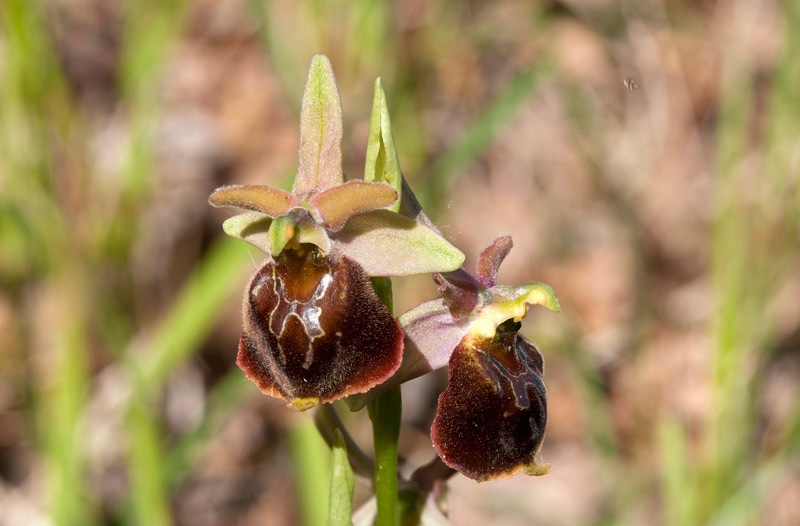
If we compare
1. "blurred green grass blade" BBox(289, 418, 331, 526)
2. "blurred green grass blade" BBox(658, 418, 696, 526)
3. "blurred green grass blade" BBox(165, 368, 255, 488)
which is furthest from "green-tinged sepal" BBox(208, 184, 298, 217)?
"blurred green grass blade" BBox(658, 418, 696, 526)

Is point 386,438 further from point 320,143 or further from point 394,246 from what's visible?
point 320,143

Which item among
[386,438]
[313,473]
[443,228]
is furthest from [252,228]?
[443,228]

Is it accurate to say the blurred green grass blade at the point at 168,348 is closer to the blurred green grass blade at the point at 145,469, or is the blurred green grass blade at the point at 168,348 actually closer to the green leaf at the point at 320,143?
the blurred green grass blade at the point at 145,469

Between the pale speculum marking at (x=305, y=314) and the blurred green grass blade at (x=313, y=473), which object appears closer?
the pale speculum marking at (x=305, y=314)

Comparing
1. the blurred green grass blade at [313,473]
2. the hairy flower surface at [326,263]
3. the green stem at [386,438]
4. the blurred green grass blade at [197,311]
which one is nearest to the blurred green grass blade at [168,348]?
the blurred green grass blade at [197,311]

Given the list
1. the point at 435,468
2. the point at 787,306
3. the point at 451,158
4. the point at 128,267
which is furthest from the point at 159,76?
the point at 787,306

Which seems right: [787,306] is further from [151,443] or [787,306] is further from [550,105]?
[151,443]
